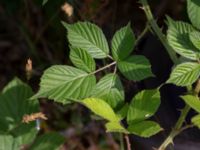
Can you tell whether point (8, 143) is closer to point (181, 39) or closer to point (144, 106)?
point (144, 106)

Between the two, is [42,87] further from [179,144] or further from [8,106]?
[179,144]

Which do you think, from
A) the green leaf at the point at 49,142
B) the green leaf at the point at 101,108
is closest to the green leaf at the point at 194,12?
the green leaf at the point at 101,108

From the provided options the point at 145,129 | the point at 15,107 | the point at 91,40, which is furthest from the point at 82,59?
the point at 15,107

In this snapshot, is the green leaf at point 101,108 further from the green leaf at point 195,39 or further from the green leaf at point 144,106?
the green leaf at point 195,39

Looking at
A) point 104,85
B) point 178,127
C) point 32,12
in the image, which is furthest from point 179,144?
point 32,12

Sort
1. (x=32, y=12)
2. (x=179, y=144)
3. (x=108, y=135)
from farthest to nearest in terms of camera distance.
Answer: (x=32, y=12), (x=108, y=135), (x=179, y=144)

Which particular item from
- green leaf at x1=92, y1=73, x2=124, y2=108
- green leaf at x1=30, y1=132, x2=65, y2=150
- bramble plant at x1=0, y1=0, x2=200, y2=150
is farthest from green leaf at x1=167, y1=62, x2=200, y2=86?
green leaf at x1=30, y1=132, x2=65, y2=150

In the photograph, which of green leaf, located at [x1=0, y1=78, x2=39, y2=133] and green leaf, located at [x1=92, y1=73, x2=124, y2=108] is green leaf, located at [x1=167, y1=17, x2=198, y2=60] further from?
green leaf, located at [x1=0, y1=78, x2=39, y2=133]

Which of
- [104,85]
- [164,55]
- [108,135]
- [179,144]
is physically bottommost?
[108,135]
